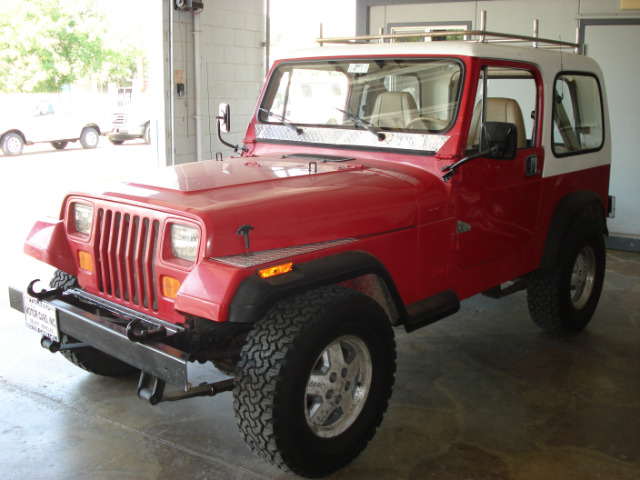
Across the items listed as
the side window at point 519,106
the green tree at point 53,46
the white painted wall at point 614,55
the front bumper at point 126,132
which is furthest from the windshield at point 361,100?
the green tree at point 53,46

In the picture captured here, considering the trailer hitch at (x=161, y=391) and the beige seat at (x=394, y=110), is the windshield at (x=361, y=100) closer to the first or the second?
the beige seat at (x=394, y=110)

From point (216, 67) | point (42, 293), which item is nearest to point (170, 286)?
point (42, 293)

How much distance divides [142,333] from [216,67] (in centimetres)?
618

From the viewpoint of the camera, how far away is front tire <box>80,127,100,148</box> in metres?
16.8

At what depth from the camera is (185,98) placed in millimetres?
7992

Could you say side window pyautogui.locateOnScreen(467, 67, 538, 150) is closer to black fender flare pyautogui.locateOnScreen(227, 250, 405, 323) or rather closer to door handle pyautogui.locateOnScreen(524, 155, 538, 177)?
door handle pyautogui.locateOnScreen(524, 155, 538, 177)

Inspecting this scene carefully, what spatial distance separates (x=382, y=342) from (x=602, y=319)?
2826mm

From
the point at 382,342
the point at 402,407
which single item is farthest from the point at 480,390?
the point at 382,342

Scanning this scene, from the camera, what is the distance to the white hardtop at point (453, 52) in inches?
143

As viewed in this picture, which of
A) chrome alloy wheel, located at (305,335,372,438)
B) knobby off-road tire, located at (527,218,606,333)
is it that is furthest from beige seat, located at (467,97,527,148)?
chrome alloy wheel, located at (305,335,372,438)

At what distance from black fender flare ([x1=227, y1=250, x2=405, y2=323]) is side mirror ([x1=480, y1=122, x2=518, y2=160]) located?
88cm

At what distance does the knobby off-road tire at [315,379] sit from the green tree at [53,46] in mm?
16487

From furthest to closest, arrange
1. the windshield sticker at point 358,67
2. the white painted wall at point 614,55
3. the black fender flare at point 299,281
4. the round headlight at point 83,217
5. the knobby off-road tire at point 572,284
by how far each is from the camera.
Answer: the white painted wall at point 614,55 → the knobby off-road tire at point 572,284 → the windshield sticker at point 358,67 → the round headlight at point 83,217 → the black fender flare at point 299,281

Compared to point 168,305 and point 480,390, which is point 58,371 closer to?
point 168,305
